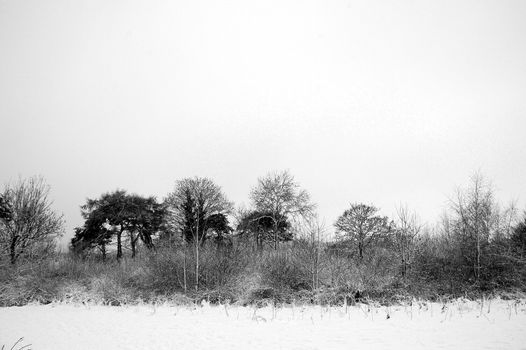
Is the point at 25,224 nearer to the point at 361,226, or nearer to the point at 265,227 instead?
the point at 265,227

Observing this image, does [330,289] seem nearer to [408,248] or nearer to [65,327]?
[408,248]

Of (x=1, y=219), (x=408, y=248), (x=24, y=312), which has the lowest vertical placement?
(x=24, y=312)

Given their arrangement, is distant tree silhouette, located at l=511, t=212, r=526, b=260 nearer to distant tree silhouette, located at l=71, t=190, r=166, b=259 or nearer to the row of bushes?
the row of bushes

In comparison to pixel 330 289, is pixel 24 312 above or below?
below

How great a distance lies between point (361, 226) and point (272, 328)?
114 ft

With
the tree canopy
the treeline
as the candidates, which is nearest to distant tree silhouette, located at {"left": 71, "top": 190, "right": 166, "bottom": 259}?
the tree canopy

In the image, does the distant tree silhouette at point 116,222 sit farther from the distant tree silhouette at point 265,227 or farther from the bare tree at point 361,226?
the bare tree at point 361,226

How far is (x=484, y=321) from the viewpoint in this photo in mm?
10625

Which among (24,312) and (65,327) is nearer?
(65,327)

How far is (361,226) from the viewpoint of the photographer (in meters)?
42.4

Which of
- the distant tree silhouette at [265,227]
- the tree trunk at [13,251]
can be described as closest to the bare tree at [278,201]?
the distant tree silhouette at [265,227]

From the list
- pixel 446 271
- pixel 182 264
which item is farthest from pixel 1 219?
pixel 446 271

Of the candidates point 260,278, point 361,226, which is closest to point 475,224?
point 260,278

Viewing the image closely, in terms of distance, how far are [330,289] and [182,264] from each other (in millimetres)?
8972
